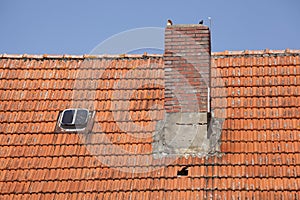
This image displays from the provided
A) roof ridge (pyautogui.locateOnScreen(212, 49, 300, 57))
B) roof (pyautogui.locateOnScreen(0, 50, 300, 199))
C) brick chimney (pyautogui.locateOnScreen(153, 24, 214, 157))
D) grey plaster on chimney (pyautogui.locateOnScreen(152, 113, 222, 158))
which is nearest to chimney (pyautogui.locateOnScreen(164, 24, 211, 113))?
brick chimney (pyautogui.locateOnScreen(153, 24, 214, 157))

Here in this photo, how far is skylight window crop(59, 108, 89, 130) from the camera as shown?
9.98 metres

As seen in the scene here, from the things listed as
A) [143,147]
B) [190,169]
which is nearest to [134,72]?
[143,147]

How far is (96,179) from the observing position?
9023 mm

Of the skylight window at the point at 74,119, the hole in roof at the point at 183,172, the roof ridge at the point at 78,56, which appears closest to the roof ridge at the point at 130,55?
the roof ridge at the point at 78,56

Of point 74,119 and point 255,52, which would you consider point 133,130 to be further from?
point 255,52

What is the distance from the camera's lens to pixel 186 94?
9.77 meters

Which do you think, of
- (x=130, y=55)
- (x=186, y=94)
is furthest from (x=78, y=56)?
(x=186, y=94)

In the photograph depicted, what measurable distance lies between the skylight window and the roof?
156 millimetres

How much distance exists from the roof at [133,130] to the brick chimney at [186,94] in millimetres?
228

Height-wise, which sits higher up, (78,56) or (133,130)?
(78,56)

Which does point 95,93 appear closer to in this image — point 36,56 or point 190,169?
point 36,56

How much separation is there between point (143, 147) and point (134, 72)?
199 cm

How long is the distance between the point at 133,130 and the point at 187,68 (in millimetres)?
1428

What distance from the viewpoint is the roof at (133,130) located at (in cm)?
883
